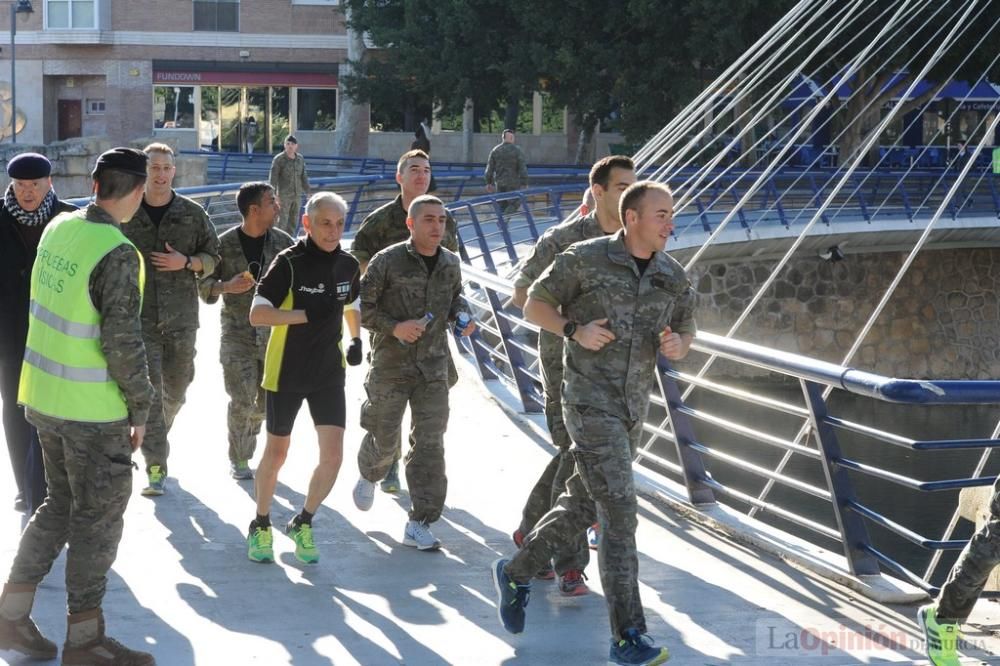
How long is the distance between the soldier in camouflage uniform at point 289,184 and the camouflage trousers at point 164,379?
13.6m

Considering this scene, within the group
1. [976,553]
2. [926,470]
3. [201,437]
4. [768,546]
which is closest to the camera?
[976,553]

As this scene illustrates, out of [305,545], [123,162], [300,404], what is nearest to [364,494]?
[305,545]

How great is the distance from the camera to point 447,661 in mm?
5426

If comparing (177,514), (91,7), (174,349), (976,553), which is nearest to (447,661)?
(976,553)

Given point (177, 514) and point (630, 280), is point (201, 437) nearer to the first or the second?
point (177, 514)

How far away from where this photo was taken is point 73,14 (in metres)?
51.6

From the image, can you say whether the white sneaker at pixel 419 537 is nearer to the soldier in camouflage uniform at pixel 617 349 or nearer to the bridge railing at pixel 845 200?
the soldier in camouflage uniform at pixel 617 349

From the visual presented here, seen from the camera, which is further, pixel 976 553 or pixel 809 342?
pixel 809 342

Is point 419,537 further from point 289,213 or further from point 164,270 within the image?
point 289,213

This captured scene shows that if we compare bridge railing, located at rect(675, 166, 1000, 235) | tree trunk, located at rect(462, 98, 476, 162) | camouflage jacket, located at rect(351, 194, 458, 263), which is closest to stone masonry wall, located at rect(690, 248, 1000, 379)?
bridge railing, located at rect(675, 166, 1000, 235)

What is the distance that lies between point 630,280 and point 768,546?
83.2 inches

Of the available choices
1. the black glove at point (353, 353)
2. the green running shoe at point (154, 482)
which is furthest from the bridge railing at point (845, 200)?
the black glove at point (353, 353)

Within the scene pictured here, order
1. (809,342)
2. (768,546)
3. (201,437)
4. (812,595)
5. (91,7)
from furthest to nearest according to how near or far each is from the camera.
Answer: (91,7) → (809,342) → (201,437) → (768,546) → (812,595)

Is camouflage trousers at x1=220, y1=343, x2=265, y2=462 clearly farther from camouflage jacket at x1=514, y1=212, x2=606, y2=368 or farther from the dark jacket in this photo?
camouflage jacket at x1=514, y1=212, x2=606, y2=368
